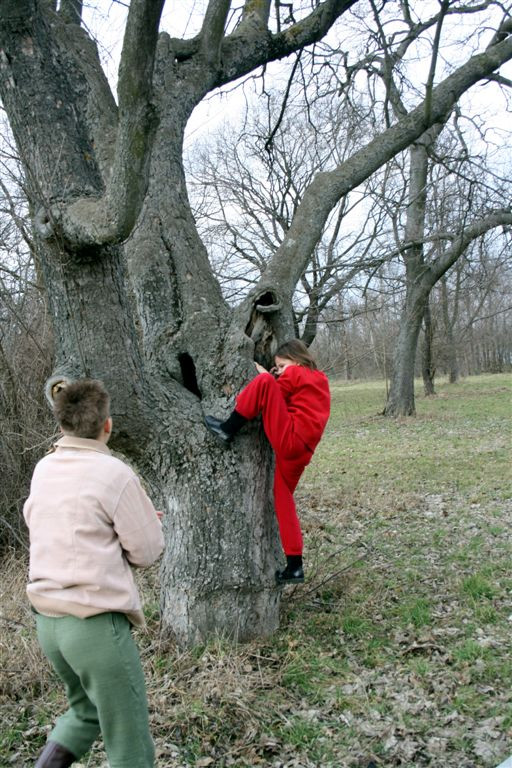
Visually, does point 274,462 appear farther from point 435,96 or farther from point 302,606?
point 435,96

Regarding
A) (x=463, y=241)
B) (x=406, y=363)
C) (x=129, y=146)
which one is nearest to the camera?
(x=129, y=146)

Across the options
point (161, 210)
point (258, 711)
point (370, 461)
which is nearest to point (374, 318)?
point (370, 461)

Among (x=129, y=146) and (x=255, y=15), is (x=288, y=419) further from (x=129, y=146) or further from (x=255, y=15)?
(x=255, y=15)

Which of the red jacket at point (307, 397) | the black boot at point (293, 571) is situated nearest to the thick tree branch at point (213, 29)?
the red jacket at point (307, 397)

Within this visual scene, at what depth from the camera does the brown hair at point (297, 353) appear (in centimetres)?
436

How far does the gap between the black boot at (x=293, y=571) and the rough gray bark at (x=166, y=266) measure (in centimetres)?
12

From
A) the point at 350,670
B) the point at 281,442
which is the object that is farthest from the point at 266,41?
the point at 350,670

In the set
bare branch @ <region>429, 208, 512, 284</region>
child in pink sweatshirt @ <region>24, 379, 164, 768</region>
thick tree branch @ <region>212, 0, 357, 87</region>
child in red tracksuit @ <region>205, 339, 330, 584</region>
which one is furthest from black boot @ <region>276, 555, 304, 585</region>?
bare branch @ <region>429, 208, 512, 284</region>

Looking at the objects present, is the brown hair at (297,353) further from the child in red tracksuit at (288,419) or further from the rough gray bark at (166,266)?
the rough gray bark at (166,266)

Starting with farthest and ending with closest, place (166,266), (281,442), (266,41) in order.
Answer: (266,41)
(166,266)
(281,442)

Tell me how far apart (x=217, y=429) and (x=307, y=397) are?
0.68 meters

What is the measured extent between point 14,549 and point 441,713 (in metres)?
4.51

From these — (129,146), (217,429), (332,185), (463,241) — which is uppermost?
(463,241)

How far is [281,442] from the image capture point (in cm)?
411
